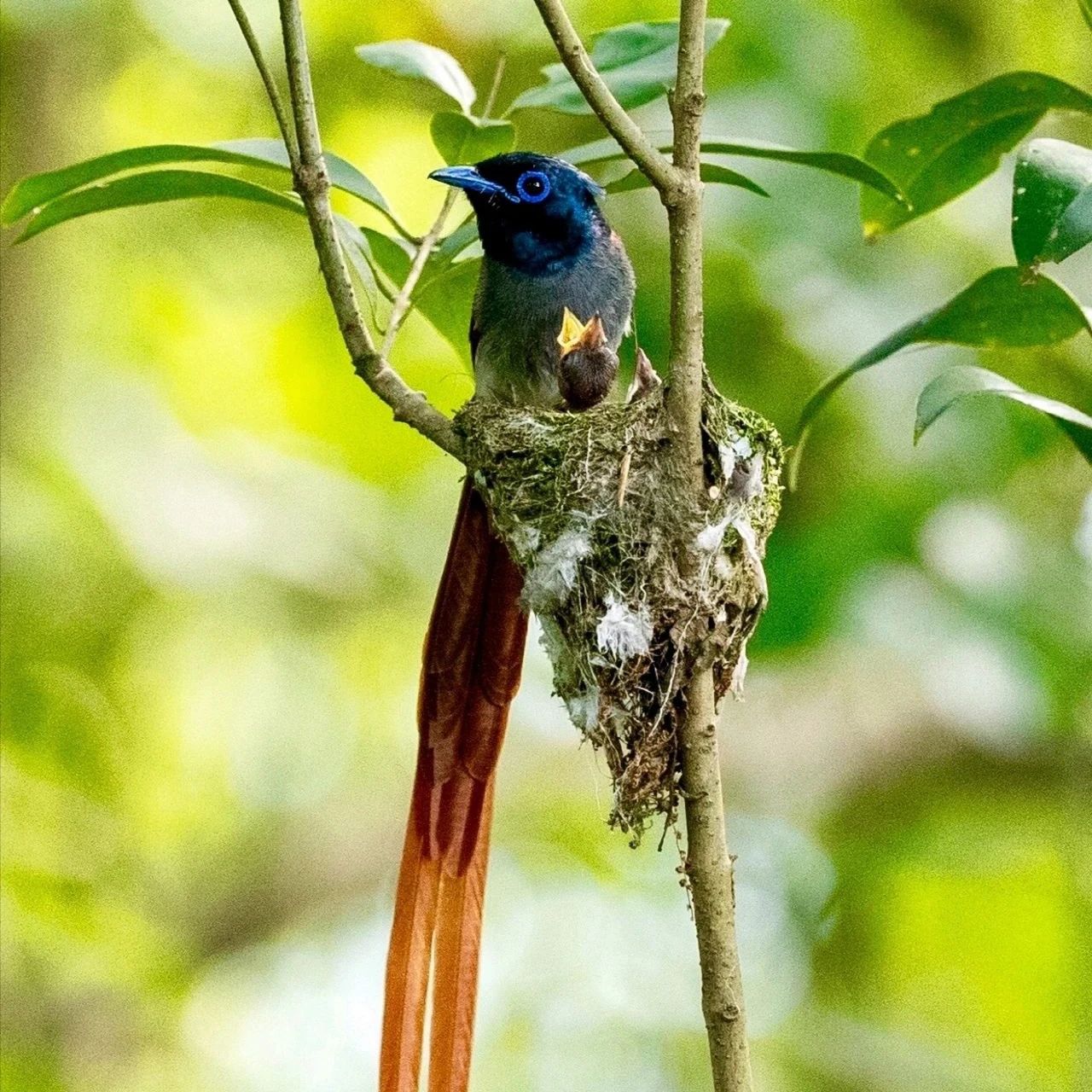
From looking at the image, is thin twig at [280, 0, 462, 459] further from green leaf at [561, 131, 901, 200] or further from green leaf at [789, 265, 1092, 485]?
green leaf at [789, 265, 1092, 485]

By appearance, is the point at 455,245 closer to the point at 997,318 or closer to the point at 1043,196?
the point at 997,318

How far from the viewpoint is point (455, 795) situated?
284cm

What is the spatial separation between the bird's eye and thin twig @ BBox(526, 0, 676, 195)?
1.53m

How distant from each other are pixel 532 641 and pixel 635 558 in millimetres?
2815

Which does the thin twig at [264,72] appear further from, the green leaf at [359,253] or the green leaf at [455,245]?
the green leaf at [455,245]

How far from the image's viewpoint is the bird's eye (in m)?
3.49

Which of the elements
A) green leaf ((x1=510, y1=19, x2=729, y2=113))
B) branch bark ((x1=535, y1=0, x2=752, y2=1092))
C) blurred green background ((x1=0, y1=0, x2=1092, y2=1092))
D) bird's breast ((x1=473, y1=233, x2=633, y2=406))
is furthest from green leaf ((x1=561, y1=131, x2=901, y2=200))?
blurred green background ((x1=0, y1=0, x2=1092, y2=1092))

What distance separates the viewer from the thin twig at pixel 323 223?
6.84ft

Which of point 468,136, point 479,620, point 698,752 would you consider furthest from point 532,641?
point 698,752

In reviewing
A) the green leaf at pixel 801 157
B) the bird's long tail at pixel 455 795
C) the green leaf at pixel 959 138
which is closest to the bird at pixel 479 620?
the bird's long tail at pixel 455 795

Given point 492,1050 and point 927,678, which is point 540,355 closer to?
point 927,678

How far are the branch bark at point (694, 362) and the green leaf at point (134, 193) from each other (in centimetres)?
75

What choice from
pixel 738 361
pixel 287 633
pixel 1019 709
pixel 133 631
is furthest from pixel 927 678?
pixel 133 631

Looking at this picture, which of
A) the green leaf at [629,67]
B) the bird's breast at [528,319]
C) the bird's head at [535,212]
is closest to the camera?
the green leaf at [629,67]
